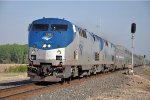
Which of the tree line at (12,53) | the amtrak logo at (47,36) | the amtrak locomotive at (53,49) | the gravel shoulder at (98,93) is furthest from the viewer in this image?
the tree line at (12,53)

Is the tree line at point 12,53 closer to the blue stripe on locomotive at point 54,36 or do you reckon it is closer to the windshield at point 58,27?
the blue stripe on locomotive at point 54,36

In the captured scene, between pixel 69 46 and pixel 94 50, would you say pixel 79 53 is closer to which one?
pixel 69 46

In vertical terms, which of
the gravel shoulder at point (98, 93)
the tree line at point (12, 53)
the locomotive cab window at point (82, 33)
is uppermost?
the tree line at point (12, 53)

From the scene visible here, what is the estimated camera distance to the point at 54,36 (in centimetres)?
2222

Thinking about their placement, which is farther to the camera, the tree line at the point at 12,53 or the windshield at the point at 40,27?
the tree line at the point at 12,53

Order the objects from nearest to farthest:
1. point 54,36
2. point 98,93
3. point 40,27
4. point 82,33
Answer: point 98,93, point 54,36, point 40,27, point 82,33

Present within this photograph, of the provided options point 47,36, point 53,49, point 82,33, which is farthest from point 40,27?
point 82,33

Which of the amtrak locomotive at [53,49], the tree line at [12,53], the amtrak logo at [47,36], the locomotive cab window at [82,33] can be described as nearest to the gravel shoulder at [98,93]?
the amtrak locomotive at [53,49]

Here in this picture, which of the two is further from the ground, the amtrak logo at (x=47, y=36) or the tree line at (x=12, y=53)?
the tree line at (x=12, y=53)

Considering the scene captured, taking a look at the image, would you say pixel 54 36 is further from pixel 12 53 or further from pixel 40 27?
pixel 12 53

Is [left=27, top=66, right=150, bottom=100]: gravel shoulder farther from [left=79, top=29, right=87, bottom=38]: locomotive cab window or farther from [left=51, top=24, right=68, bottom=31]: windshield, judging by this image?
[left=79, top=29, right=87, bottom=38]: locomotive cab window

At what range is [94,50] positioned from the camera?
32938 millimetres

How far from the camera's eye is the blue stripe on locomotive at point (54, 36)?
862 inches

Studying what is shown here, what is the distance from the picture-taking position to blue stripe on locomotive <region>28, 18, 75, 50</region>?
71.8 feet
